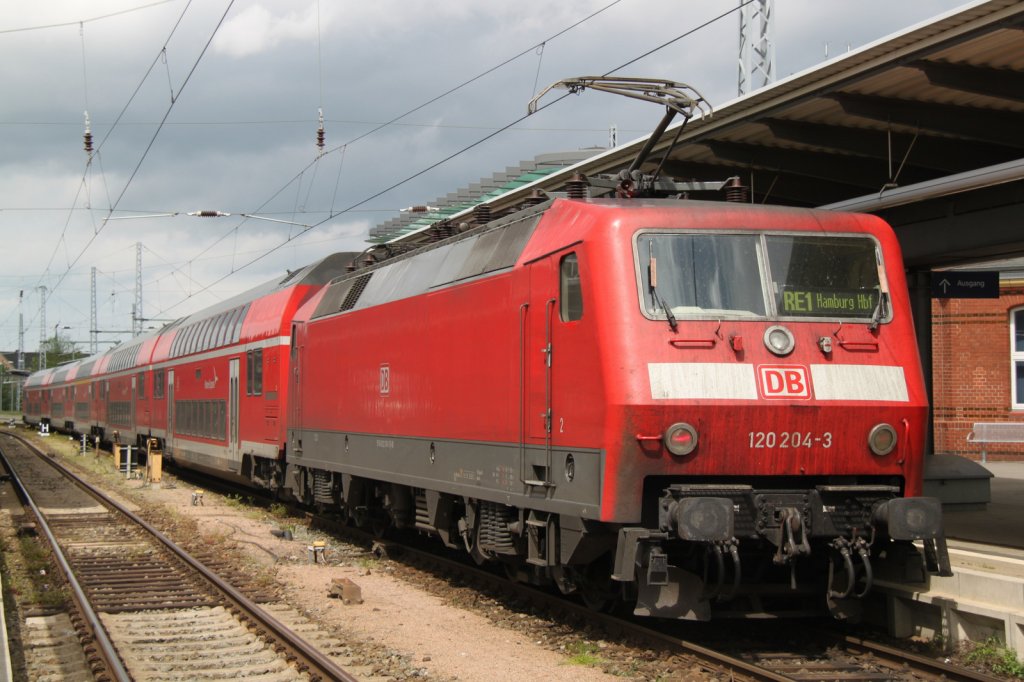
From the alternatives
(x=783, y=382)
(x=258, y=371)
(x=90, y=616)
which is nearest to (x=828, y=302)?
(x=783, y=382)

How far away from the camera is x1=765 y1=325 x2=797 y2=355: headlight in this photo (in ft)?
25.2

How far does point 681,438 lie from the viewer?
7441 mm

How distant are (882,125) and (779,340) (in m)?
4.22

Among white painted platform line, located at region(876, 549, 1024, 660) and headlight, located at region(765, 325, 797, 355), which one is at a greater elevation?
headlight, located at region(765, 325, 797, 355)

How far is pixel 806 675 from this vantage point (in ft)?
24.1

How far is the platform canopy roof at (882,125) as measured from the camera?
8.88m

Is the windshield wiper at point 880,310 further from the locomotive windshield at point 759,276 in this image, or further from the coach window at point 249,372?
the coach window at point 249,372

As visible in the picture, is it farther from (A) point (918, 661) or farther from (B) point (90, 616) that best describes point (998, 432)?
(B) point (90, 616)

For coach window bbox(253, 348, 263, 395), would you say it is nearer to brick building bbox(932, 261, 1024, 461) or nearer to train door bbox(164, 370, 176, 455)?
train door bbox(164, 370, 176, 455)

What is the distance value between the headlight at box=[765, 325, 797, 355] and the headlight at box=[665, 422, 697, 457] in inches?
33.5

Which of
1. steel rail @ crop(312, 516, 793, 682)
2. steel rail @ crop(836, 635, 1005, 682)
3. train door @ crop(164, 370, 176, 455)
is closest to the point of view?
steel rail @ crop(836, 635, 1005, 682)

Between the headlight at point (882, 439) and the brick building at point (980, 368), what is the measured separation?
1842 cm

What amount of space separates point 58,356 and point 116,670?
11235 centimetres

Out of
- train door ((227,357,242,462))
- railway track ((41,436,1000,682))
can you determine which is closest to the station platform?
railway track ((41,436,1000,682))
